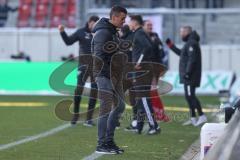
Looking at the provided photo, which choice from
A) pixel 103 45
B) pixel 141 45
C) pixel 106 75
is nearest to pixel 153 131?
pixel 141 45

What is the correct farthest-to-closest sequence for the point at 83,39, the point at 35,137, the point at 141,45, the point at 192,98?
the point at 192,98, the point at 83,39, the point at 141,45, the point at 35,137

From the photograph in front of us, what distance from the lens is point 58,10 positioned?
3027 centimetres

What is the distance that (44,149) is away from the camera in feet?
33.3

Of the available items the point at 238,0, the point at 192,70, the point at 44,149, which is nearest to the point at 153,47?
the point at 192,70

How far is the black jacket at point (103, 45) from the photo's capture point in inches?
382

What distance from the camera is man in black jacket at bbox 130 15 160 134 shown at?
12250 mm

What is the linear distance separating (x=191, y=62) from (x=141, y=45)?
1.70 meters

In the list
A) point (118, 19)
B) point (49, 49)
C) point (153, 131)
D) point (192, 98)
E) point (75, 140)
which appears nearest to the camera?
point (118, 19)

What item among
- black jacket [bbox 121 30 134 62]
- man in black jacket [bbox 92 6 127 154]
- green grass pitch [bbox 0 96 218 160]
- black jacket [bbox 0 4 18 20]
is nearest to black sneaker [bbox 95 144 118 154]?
man in black jacket [bbox 92 6 127 154]

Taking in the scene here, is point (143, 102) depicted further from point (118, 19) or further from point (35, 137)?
point (118, 19)

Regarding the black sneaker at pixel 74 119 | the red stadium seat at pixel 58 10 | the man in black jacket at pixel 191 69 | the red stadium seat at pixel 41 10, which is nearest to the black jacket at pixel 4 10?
the red stadium seat at pixel 41 10

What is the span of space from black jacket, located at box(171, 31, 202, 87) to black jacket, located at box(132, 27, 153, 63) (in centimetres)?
146

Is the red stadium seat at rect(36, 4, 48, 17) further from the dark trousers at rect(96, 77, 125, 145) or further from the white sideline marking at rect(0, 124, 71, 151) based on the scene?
the dark trousers at rect(96, 77, 125, 145)

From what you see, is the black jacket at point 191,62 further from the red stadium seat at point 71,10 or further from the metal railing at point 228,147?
the red stadium seat at point 71,10
